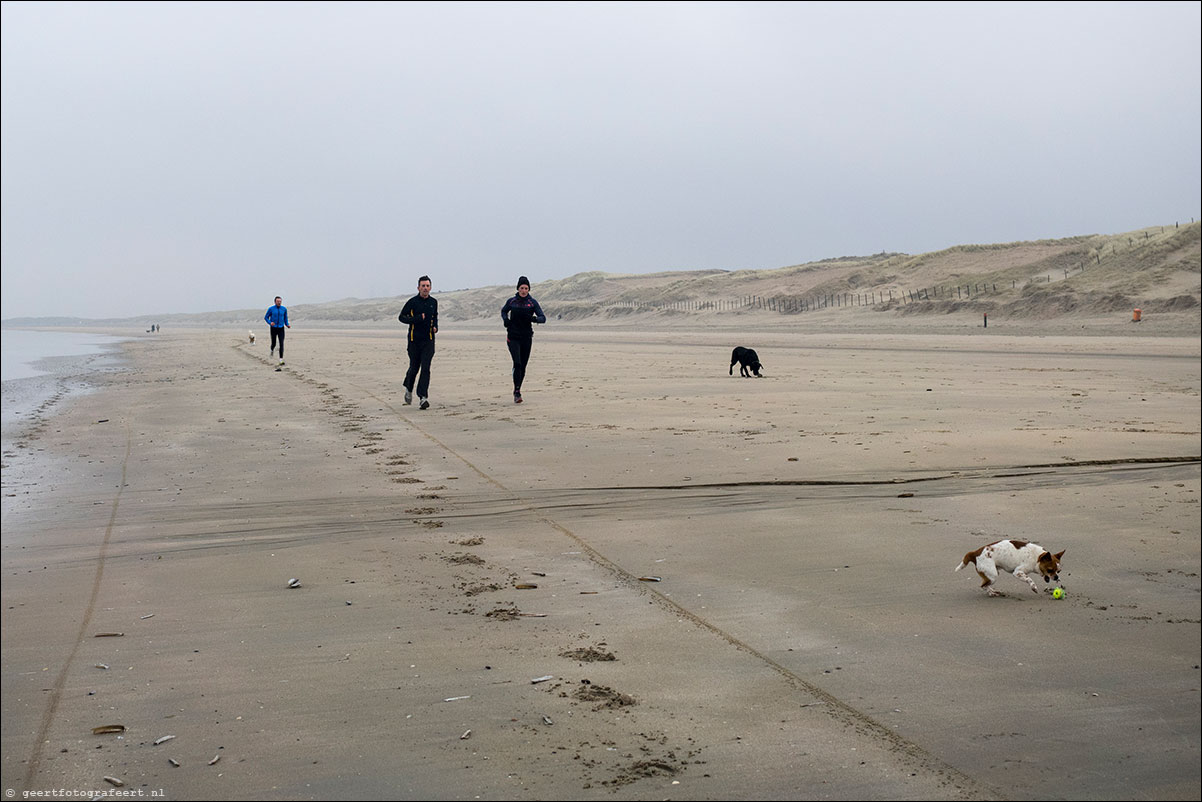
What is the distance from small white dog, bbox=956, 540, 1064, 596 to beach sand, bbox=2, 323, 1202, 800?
10 cm

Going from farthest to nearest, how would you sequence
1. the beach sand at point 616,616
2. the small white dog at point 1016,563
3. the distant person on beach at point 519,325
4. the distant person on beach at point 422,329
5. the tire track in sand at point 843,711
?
the distant person on beach at point 519,325 → the distant person on beach at point 422,329 → the small white dog at point 1016,563 → the beach sand at point 616,616 → the tire track in sand at point 843,711

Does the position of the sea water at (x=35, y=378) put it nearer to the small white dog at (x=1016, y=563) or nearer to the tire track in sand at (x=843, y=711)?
the tire track in sand at (x=843, y=711)

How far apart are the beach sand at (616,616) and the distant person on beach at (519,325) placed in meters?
3.57

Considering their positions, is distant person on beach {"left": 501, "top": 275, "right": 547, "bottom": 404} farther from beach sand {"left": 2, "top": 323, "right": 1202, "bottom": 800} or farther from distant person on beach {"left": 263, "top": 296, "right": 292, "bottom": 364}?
distant person on beach {"left": 263, "top": 296, "right": 292, "bottom": 364}

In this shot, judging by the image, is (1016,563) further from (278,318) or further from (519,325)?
(278,318)

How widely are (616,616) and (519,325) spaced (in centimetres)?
965

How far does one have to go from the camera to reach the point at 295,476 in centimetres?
811

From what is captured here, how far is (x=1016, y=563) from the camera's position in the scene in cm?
422

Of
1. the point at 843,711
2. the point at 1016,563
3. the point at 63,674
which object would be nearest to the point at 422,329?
the point at 63,674

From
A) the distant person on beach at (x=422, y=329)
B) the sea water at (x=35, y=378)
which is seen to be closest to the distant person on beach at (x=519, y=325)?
the distant person on beach at (x=422, y=329)

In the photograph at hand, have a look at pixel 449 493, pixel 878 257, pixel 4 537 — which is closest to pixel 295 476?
pixel 449 493

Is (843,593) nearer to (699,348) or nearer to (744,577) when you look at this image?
(744,577)

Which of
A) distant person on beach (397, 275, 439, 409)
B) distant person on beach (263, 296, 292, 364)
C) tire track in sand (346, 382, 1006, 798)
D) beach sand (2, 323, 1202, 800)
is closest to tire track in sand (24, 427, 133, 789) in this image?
beach sand (2, 323, 1202, 800)

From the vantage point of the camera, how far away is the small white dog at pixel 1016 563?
4180mm
